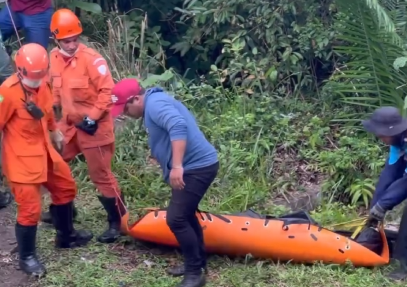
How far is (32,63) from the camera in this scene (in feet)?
17.5

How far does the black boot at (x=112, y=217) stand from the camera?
627cm

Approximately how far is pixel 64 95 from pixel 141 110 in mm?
1004

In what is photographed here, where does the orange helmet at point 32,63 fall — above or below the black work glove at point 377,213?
above

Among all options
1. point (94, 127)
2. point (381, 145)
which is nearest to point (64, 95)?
point (94, 127)

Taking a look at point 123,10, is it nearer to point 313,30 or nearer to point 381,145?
point 313,30

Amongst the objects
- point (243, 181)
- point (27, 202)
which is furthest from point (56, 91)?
point (243, 181)

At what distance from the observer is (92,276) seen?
226 inches

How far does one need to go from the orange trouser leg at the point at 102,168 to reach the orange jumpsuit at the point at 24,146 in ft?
1.60

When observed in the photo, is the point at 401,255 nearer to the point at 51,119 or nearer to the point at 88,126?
the point at 88,126

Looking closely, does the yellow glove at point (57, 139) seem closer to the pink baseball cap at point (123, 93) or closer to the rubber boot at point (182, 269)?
the pink baseball cap at point (123, 93)

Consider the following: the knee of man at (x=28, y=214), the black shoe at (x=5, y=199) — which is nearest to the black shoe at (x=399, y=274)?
the knee of man at (x=28, y=214)

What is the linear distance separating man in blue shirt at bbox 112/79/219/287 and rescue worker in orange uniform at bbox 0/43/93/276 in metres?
0.56

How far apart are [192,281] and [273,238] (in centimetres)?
69

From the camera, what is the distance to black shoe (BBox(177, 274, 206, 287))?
5.48 meters
